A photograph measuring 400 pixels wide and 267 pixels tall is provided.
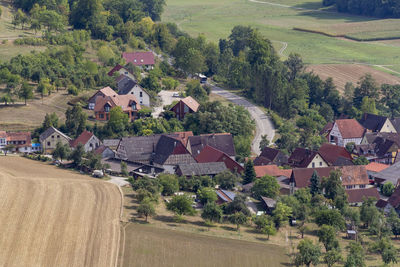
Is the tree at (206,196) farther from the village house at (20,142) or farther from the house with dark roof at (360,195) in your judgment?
the village house at (20,142)

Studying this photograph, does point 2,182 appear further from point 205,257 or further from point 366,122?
point 366,122

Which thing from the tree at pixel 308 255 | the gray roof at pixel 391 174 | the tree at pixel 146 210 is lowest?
the gray roof at pixel 391 174

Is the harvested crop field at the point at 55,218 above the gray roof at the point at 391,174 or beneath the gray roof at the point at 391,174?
above

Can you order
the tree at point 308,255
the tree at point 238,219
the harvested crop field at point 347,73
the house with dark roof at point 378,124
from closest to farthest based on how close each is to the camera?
the tree at point 308,255
the tree at point 238,219
the house with dark roof at point 378,124
the harvested crop field at point 347,73

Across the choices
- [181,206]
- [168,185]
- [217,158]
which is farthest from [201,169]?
[181,206]

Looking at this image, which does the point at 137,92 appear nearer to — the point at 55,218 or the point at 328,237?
the point at 55,218

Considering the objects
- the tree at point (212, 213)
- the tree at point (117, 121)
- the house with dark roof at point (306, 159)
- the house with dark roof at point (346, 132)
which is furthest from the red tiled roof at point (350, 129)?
the tree at point (212, 213)
